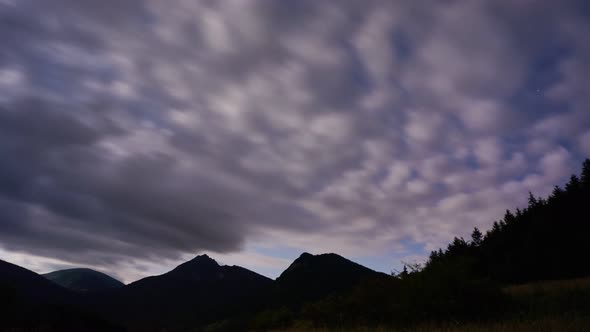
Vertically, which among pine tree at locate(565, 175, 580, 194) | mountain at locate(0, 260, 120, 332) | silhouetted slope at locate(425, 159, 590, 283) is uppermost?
pine tree at locate(565, 175, 580, 194)

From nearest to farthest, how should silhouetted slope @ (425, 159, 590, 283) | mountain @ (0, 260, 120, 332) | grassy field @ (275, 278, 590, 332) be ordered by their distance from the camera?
grassy field @ (275, 278, 590, 332) → mountain @ (0, 260, 120, 332) → silhouetted slope @ (425, 159, 590, 283)

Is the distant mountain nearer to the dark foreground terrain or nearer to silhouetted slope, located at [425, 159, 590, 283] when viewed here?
silhouetted slope, located at [425, 159, 590, 283]

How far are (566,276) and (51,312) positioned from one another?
4829 centimetres

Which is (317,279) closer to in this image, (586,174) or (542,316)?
(586,174)

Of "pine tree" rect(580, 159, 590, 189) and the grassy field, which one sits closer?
the grassy field

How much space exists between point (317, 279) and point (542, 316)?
151 m

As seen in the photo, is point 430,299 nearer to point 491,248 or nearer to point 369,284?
point 369,284

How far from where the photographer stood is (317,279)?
515 feet

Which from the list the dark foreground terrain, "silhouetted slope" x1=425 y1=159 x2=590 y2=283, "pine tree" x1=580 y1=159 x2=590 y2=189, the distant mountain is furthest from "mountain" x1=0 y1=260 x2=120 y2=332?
the distant mountain

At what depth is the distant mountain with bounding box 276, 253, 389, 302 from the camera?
12678 cm

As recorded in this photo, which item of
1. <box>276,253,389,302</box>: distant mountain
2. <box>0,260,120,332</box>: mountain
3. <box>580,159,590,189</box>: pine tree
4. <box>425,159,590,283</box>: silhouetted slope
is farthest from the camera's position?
<box>276,253,389,302</box>: distant mountain

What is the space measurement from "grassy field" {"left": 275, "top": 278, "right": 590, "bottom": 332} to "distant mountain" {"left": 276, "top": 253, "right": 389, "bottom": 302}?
9689 centimetres

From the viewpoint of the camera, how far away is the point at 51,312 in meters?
24.0

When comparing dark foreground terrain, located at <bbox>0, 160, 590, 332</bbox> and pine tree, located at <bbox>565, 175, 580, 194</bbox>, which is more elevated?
pine tree, located at <bbox>565, 175, 580, 194</bbox>
